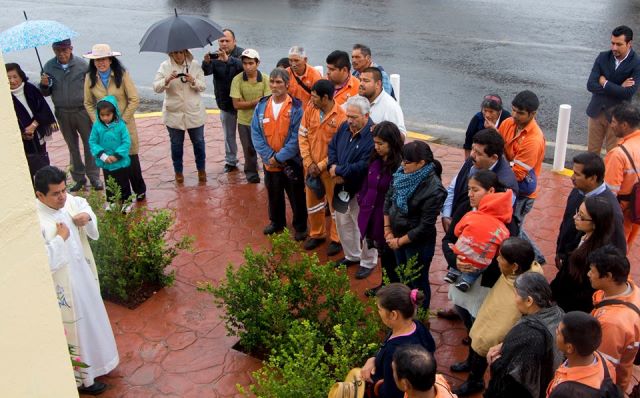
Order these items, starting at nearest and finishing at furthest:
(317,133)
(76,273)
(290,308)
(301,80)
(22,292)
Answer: (22,292) → (76,273) → (290,308) → (317,133) → (301,80)

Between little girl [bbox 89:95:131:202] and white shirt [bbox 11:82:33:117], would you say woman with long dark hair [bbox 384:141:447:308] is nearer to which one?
little girl [bbox 89:95:131:202]

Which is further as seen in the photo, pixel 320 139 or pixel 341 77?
pixel 341 77

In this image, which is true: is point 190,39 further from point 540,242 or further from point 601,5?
point 601,5

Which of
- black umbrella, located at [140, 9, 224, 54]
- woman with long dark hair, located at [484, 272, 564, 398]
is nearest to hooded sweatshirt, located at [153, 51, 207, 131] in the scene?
black umbrella, located at [140, 9, 224, 54]

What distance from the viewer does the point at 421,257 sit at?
18.5ft

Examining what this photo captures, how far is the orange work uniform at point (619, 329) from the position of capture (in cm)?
396

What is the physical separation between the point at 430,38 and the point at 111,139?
9793mm

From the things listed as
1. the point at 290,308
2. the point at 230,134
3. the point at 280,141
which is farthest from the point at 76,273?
the point at 230,134

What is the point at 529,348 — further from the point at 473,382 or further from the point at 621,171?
the point at 621,171

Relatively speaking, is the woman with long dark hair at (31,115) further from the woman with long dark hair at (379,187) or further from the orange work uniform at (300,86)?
the woman with long dark hair at (379,187)

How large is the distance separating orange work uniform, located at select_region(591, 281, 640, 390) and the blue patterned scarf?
1710 millimetres

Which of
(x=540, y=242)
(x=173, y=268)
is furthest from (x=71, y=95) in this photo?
(x=540, y=242)

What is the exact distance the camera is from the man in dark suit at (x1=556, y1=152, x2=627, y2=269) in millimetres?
4852

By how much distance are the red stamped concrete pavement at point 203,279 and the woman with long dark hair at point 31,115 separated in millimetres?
1329
